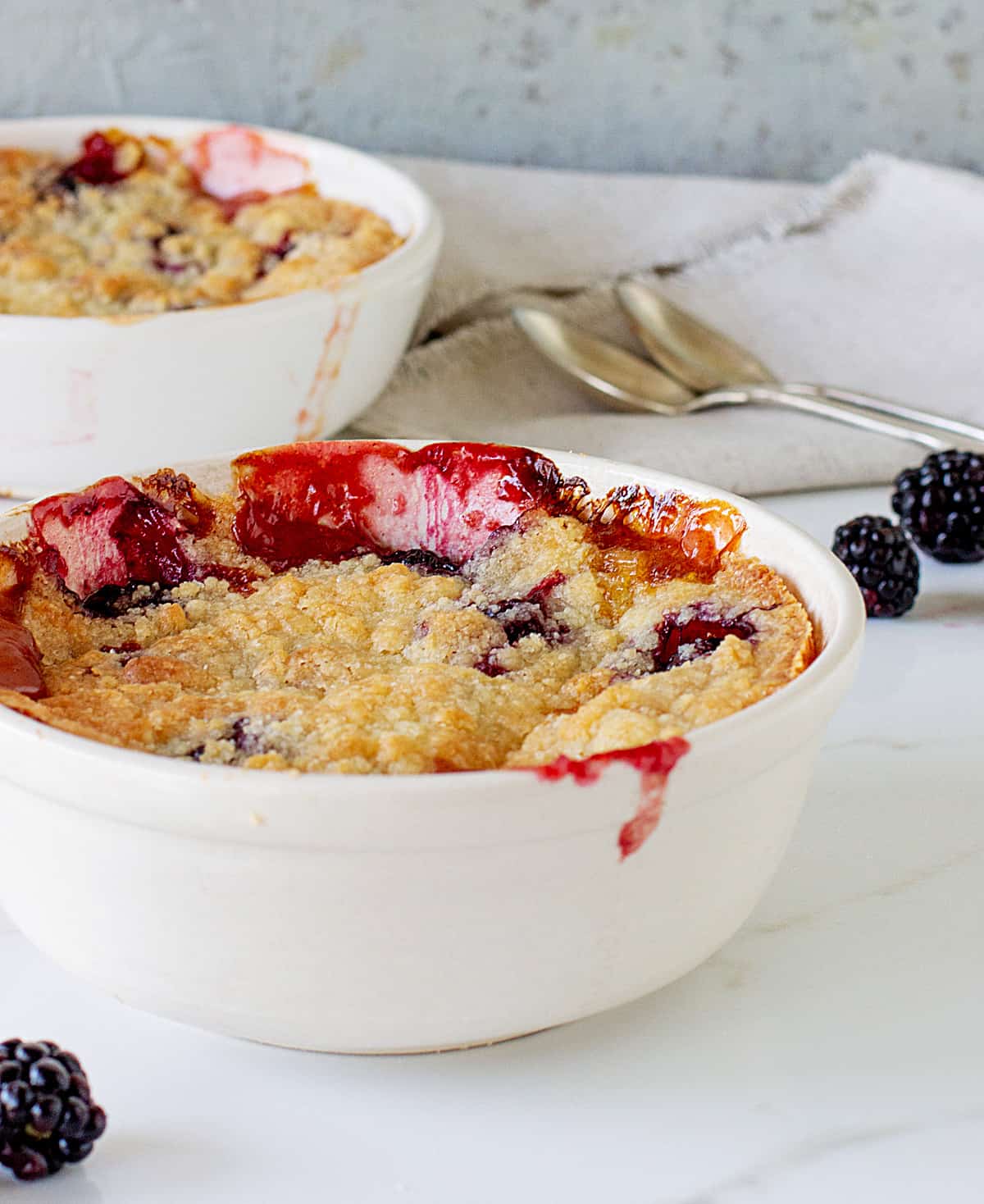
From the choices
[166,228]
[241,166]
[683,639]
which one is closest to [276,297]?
[166,228]

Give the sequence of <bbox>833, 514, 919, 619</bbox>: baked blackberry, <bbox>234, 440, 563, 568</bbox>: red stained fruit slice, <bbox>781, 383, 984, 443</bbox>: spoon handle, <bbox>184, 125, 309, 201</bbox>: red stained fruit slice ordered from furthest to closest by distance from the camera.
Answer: <bbox>184, 125, 309, 201</bbox>: red stained fruit slice
<bbox>781, 383, 984, 443</bbox>: spoon handle
<bbox>833, 514, 919, 619</bbox>: baked blackberry
<bbox>234, 440, 563, 568</bbox>: red stained fruit slice

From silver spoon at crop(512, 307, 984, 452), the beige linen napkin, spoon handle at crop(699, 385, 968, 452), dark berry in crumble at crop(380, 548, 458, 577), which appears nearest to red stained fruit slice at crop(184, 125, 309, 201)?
the beige linen napkin

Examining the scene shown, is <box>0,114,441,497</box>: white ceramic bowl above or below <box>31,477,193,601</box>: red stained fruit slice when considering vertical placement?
below

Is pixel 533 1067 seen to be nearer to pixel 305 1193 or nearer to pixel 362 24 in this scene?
pixel 305 1193

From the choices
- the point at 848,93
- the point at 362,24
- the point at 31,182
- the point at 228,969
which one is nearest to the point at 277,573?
the point at 228,969

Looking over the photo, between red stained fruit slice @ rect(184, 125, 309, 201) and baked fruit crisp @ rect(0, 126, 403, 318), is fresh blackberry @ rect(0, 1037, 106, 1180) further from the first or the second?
red stained fruit slice @ rect(184, 125, 309, 201)

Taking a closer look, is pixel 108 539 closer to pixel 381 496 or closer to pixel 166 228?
pixel 381 496

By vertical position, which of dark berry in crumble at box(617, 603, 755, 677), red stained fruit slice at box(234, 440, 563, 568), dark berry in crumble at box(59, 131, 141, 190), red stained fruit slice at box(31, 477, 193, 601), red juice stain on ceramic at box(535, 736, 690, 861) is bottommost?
dark berry in crumble at box(59, 131, 141, 190)
